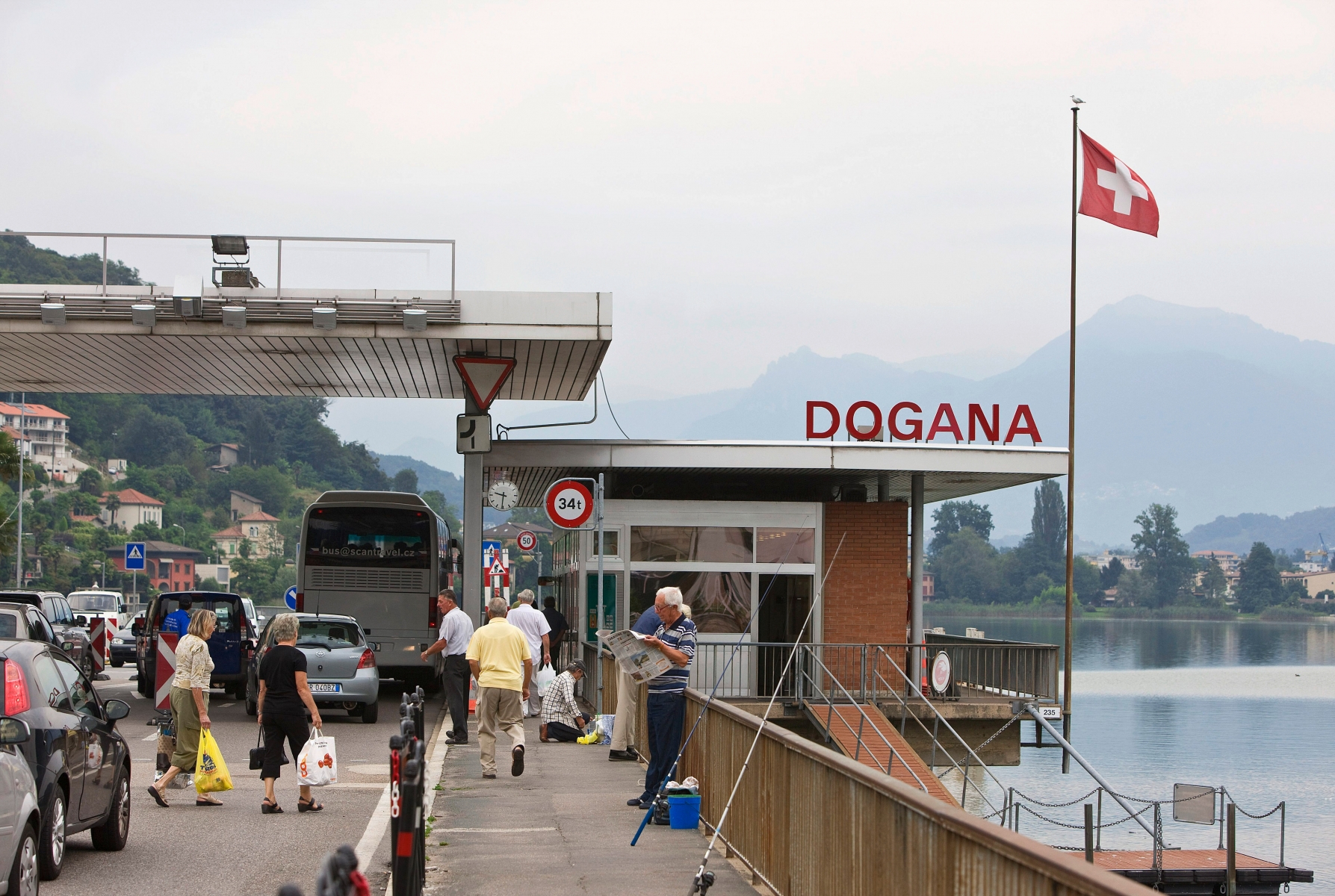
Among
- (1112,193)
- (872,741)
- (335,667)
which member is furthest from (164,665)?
(1112,193)

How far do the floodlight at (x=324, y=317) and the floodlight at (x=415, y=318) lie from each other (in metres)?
0.92

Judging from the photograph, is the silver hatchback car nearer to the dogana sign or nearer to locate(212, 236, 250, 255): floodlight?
locate(212, 236, 250, 255): floodlight

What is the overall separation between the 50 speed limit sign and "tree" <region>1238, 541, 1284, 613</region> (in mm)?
187236

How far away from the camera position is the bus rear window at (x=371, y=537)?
2445 centimetres

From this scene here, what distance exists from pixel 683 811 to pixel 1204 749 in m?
52.1

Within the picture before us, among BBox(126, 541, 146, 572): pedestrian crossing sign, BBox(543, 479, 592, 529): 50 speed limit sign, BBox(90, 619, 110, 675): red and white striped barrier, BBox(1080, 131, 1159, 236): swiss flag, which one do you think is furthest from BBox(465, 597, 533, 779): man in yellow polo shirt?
BBox(126, 541, 146, 572): pedestrian crossing sign

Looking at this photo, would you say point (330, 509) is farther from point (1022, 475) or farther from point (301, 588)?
point (1022, 475)

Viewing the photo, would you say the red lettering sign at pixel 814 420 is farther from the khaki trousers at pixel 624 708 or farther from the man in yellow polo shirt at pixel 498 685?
the man in yellow polo shirt at pixel 498 685

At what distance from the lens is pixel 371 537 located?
80.5 feet

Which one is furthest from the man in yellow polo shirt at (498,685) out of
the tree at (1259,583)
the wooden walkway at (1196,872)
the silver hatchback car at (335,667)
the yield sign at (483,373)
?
the tree at (1259,583)

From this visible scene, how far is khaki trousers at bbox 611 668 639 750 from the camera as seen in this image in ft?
48.8

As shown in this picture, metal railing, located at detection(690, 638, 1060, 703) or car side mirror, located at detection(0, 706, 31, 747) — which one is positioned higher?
car side mirror, located at detection(0, 706, 31, 747)

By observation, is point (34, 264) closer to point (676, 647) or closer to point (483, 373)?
point (483, 373)

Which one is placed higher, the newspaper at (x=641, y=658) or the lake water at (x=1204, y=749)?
the newspaper at (x=641, y=658)
